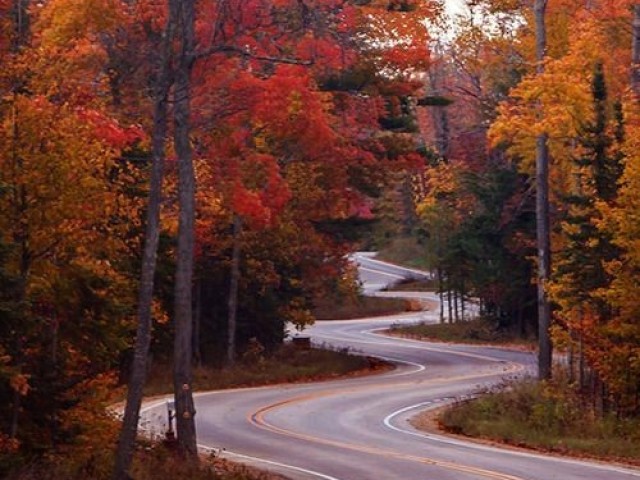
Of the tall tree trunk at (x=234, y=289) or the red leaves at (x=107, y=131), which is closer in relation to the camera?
the red leaves at (x=107, y=131)

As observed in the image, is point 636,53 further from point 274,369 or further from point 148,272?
point 274,369

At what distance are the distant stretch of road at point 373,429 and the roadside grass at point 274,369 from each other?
1.45 metres

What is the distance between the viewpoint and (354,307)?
8206 centimetres

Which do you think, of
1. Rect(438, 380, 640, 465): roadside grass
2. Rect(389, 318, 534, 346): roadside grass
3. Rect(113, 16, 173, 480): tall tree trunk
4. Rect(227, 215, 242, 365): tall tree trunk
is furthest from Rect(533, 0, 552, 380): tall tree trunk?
Rect(389, 318, 534, 346): roadside grass

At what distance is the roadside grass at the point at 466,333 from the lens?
59.9 m

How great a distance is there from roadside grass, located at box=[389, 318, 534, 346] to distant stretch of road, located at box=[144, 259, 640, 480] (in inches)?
254

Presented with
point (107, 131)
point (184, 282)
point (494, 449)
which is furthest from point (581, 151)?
point (184, 282)

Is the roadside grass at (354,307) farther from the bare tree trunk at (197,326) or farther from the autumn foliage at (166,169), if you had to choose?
the bare tree trunk at (197,326)

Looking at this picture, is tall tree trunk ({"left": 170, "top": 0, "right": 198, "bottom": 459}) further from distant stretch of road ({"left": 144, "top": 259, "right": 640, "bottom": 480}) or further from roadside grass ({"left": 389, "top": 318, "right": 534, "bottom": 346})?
roadside grass ({"left": 389, "top": 318, "right": 534, "bottom": 346})

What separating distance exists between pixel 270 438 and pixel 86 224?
355 inches

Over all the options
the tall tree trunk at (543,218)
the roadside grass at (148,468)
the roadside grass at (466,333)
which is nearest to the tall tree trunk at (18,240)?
the roadside grass at (148,468)

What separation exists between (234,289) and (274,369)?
11.5 feet

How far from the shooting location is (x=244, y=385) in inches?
1649

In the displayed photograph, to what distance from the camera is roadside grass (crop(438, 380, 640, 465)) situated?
2658cm
